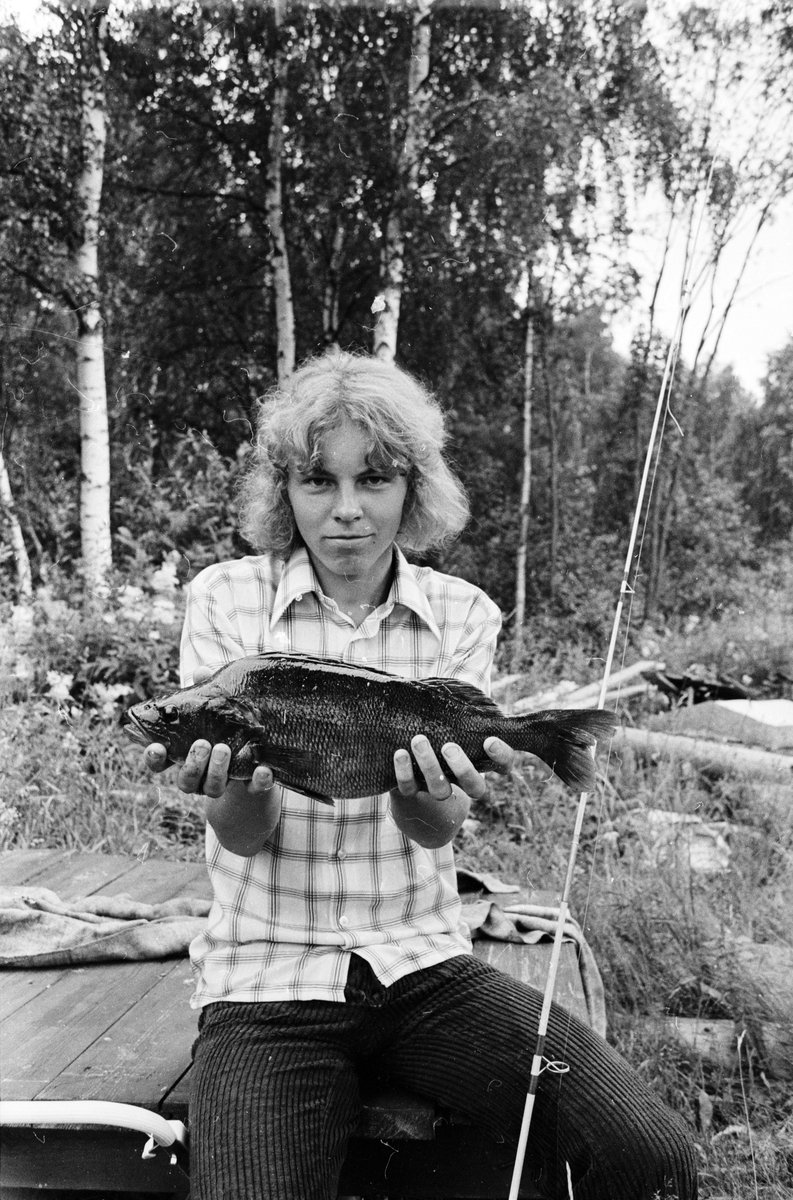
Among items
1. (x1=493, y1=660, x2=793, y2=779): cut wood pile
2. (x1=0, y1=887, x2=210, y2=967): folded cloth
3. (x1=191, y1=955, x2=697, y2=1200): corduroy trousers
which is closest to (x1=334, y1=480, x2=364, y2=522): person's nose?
(x1=191, y1=955, x2=697, y2=1200): corduroy trousers

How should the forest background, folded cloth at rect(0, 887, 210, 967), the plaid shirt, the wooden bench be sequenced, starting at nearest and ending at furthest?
1. the plaid shirt
2. the wooden bench
3. folded cloth at rect(0, 887, 210, 967)
4. the forest background

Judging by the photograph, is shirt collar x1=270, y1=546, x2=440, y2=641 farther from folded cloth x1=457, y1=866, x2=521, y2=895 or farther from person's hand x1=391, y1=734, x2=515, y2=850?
folded cloth x1=457, y1=866, x2=521, y2=895

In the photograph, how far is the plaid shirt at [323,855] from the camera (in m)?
2.46

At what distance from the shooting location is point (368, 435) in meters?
2.61

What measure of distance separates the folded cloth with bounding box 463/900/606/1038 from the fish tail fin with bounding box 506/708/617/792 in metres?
1.42

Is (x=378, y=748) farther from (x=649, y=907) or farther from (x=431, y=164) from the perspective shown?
(x=431, y=164)

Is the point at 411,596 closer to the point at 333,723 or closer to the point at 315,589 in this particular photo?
the point at 315,589

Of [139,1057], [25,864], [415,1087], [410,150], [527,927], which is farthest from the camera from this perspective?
[410,150]

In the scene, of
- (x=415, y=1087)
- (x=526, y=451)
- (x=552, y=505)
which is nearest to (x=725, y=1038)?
(x=415, y=1087)

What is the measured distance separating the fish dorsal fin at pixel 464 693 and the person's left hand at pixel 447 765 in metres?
0.08

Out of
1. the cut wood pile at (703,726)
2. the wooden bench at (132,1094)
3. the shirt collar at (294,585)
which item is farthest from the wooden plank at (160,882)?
the cut wood pile at (703,726)

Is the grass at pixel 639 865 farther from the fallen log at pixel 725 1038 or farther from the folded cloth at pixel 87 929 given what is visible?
the folded cloth at pixel 87 929

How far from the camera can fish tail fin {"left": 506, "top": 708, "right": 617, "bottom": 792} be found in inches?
89.3

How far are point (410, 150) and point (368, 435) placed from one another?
41.1 feet
